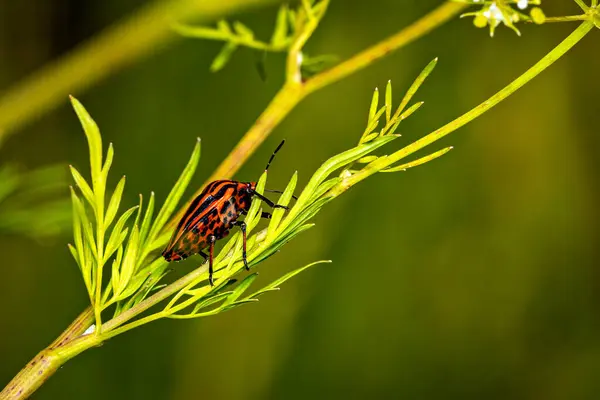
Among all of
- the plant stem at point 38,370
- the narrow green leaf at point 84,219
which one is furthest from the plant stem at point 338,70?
the plant stem at point 38,370

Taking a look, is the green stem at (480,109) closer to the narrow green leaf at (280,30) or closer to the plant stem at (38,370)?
the plant stem at (38,370)

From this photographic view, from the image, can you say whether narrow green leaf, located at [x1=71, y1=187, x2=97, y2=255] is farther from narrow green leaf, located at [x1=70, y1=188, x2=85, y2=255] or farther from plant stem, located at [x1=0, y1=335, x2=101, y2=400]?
plant stem, located at [x1=0, y1=335, x2=101, y2=400]

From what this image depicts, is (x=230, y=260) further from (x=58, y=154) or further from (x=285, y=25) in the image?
(x=58, y=154)

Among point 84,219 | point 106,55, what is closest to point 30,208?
point 106,55

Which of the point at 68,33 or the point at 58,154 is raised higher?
the point at 68,33

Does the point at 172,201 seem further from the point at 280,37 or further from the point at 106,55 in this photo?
the point at 106,55

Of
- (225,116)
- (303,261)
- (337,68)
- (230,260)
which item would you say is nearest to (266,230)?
(230,260)
